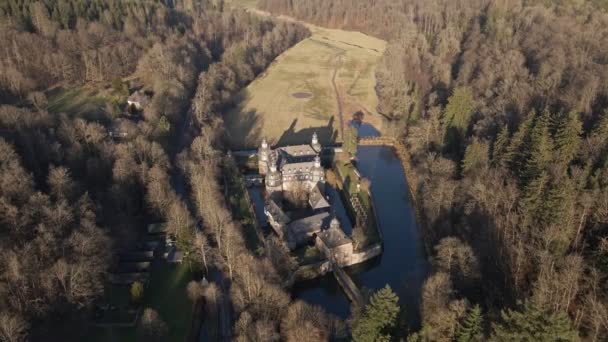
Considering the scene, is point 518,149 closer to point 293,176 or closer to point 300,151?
point 293,176

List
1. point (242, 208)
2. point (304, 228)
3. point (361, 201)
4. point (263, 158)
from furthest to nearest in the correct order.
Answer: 1. point (263, 158)
2. point (361, 201)
3. point (242, 208)
4. point (304, 228)

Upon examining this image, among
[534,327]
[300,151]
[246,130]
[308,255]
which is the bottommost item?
[246,130]

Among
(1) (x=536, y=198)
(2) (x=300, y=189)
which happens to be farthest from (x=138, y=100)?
(1) (x=536, y=198)

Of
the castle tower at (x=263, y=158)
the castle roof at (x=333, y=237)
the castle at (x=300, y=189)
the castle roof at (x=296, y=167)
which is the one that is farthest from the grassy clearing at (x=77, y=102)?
the castle roof at (x=333, y=237)

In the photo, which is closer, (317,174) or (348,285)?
(348,285)

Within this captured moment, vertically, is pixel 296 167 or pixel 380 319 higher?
pixel 380 319

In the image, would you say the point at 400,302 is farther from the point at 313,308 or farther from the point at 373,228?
the point at 373,228

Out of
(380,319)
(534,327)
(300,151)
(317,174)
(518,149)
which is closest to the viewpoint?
(534,327)
